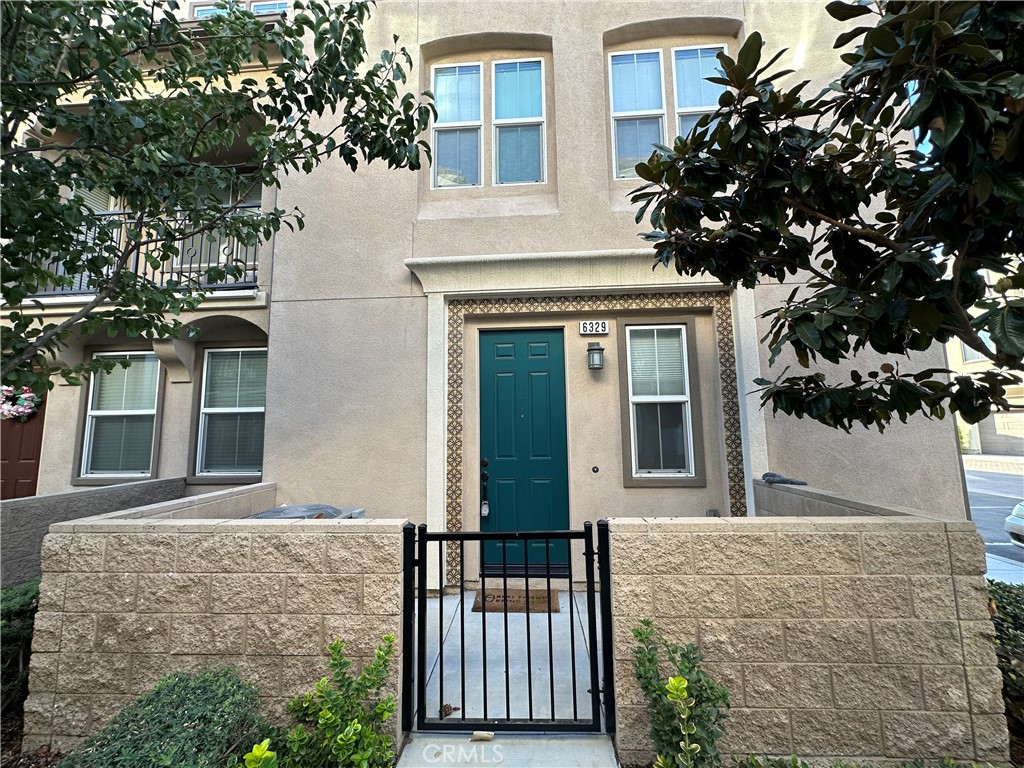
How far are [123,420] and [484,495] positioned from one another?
4.96 metres

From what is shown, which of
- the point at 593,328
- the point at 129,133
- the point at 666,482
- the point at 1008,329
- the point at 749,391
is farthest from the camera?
the point at 593,328

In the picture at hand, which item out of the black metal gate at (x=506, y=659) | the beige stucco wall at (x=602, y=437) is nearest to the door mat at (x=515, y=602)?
the black metal gate at (x=506, y=659)

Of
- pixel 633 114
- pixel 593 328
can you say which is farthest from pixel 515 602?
pixel 633 114

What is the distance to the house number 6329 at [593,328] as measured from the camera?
501cm

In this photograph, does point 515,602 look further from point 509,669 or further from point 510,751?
point 510,751

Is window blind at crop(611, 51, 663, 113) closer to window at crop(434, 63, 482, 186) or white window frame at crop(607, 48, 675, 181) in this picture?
white window frame at crop(607, 48, 675, 181)

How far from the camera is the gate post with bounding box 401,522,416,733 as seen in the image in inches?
101

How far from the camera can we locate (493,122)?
17.6 feet

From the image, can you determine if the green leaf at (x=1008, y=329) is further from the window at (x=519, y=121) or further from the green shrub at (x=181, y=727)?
the window at (x=519, y=121)

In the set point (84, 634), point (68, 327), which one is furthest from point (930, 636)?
point (68, 327)

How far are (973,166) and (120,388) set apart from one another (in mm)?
8229

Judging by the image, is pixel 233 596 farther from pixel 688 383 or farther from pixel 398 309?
pixel 688 383

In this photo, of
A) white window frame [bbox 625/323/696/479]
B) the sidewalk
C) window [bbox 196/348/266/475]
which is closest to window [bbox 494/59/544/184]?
white window frame [bbox 625/323/696/479]

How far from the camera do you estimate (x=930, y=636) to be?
2.37 metres
